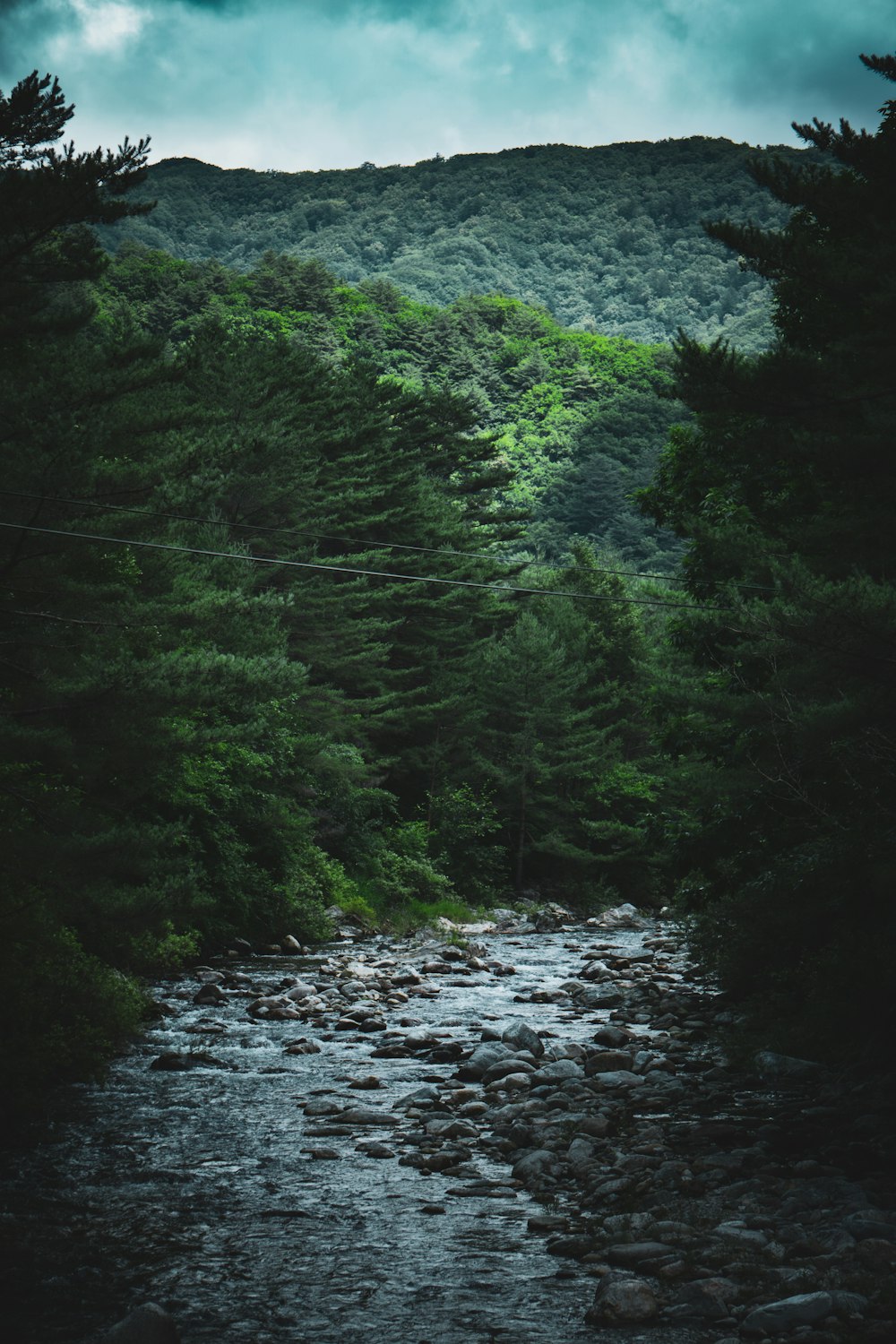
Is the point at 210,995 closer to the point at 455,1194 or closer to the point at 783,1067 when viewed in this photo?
the point at 783,1067

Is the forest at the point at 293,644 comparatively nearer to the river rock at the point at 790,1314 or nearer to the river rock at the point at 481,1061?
the river rock at the point at 790,1314

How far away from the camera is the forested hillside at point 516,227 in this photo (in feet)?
338

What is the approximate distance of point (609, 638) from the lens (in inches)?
1606

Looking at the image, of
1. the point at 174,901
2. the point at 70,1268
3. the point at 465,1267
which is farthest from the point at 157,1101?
the point at 465,1267

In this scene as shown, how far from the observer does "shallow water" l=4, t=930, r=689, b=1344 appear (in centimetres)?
472

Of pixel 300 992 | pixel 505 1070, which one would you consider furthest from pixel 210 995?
pixel 505 1070

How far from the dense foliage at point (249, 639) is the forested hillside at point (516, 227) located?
45.3m

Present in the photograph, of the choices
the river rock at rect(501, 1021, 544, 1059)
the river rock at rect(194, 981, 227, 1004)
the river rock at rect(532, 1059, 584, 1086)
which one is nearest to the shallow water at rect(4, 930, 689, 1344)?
the river rock at rect(532, 1059, 584, 1086)

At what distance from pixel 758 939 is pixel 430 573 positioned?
23525mm

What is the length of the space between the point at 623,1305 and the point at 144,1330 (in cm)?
198

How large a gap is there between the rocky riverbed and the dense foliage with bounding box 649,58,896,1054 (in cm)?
119

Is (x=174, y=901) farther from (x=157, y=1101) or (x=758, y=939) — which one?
(x=758, y=939)

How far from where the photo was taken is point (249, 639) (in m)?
17.5

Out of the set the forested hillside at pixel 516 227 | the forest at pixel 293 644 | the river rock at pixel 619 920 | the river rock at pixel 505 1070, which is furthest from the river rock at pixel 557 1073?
the forested hillside at pixel 516 227
